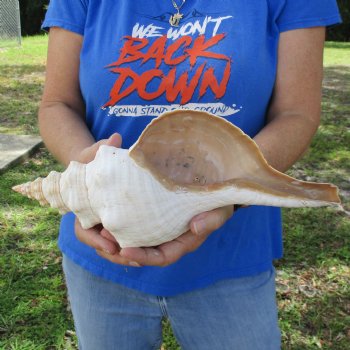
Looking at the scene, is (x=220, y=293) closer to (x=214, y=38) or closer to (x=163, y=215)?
(x=163, y=215)

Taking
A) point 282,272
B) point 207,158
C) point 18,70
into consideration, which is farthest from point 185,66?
point 18,70

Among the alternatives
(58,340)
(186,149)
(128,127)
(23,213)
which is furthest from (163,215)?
(23,213)

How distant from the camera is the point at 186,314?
1.07 meters

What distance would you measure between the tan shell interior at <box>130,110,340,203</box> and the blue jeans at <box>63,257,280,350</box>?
301 millimetres

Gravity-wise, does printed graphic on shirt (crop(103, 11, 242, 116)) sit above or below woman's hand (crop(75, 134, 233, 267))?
above

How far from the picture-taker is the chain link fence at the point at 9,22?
32.1ft

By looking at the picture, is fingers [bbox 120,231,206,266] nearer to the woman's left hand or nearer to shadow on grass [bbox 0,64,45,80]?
the woman's left hand

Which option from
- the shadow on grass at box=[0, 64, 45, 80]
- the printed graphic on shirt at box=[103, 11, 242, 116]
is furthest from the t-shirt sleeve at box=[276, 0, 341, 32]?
the shadow on grass at box=[0, 64, 45, 80]

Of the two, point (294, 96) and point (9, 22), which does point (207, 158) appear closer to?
point (294, 96)

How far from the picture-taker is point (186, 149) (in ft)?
2.84

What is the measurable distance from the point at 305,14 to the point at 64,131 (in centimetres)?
52

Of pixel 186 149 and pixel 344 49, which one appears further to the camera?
pixel 344 49

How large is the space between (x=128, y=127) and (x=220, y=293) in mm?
391

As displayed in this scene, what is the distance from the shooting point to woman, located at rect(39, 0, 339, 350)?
956mm
